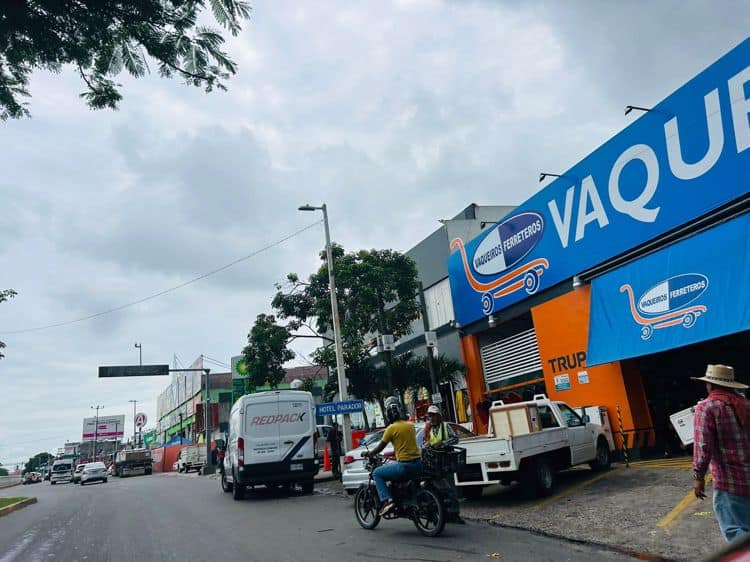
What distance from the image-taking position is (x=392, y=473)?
809 centimetres

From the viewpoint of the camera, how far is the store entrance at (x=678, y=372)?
14861 millimetres

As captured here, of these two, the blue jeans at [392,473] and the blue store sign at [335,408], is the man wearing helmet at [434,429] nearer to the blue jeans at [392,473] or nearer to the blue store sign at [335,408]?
the blue jeans at [392,473]

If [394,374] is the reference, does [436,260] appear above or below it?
above

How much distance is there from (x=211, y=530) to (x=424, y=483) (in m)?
4.06

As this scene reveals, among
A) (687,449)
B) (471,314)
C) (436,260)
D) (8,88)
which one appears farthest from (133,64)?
(436,260)

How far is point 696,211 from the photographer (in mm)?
11961

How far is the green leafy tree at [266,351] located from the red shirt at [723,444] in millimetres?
18787

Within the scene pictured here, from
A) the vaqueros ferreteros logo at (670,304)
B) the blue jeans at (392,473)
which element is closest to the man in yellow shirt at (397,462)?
the blue jeans at (392,473)

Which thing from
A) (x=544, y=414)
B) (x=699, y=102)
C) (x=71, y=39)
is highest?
(x=699, y=102)

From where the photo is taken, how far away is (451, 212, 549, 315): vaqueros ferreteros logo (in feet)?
56.3

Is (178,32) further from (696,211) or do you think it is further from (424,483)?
(696,211)

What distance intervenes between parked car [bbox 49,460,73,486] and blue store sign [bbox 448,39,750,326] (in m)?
41.0

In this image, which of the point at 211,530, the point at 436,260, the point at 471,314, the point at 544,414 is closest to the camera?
the point at 211,530

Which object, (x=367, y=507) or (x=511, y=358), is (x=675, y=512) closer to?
(x=367, y=507)
